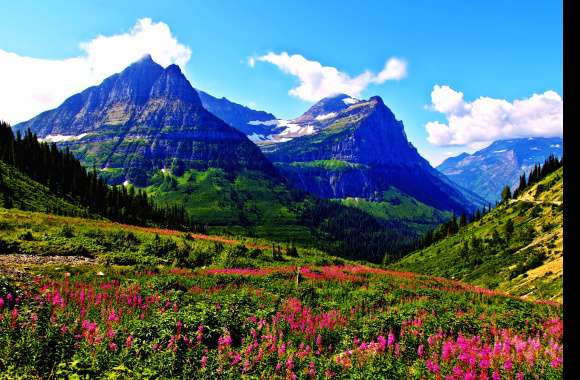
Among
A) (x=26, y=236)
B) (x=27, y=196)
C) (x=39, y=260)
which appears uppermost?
(x=27, y=196)

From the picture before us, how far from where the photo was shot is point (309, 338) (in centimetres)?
1409

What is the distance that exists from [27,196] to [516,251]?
98.7m

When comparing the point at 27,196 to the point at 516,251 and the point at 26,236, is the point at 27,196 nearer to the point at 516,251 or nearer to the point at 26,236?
the point at 26,236

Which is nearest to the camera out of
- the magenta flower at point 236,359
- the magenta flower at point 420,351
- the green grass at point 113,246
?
the magenta flower at point 236,359

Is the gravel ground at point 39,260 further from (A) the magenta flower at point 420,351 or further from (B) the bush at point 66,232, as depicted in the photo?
(A) the magenta flower at point 420,351

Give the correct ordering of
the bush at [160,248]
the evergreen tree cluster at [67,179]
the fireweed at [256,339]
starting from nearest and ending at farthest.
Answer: the fireweed at [256,339]
the bush at [160,248]
the evergreen tree cluster at [67,179]

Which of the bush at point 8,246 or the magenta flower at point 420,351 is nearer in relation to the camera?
the magenta flower at point 420,351

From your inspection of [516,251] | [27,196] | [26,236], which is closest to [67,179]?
[27,196]

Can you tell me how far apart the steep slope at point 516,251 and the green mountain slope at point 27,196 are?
78.4m

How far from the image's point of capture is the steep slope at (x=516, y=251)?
175ft

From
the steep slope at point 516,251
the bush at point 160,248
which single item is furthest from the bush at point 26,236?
the steep slope at point 516,251

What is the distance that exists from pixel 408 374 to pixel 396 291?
16278mm

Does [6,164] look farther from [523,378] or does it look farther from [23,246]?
[523,378]

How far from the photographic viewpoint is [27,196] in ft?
237
